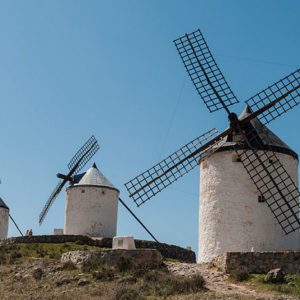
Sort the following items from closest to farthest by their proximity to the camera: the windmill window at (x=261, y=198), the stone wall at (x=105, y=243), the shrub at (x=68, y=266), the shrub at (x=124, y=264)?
the shrub at (x=124, y=264)
the shrub at (x=68, y=266)
the windmill window at (x=261, y=198)
the stone wall at (x=105, y=243)

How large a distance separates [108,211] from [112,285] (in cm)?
1318

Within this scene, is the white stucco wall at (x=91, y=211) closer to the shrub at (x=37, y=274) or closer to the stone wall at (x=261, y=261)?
the shrub at (x=37, y=274)

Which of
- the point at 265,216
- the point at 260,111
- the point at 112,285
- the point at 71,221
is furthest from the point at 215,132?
the point at 71,221

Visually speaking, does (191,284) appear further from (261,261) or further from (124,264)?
(124,264)

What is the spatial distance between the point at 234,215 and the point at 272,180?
1.69m

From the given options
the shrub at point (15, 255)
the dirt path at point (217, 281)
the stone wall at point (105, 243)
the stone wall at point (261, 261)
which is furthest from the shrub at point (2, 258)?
the stone wall at point (261, 261)

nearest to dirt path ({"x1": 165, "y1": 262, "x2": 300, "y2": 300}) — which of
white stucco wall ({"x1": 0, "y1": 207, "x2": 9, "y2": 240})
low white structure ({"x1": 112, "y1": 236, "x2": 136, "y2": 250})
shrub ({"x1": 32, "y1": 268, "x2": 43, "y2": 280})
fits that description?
low white structure ({"x1": 112, "y1": 236, "x2": 136, "y2": 250})

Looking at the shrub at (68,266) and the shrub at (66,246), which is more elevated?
the shrub at (66,246)

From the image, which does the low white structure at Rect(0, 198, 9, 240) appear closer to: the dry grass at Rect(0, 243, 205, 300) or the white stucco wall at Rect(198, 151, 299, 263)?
the dry grass at Rect(0, 243, 205, 300)

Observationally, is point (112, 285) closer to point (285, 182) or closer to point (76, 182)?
point (285, 182)

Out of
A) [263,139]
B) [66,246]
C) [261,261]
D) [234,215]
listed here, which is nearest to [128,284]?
[261,261]

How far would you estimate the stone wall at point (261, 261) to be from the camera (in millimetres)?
16844

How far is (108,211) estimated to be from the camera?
29219mm

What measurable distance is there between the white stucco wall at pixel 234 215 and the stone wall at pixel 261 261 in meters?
2.18
